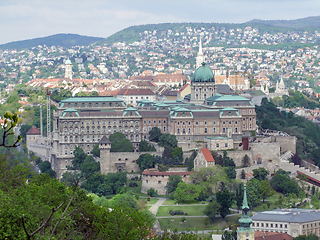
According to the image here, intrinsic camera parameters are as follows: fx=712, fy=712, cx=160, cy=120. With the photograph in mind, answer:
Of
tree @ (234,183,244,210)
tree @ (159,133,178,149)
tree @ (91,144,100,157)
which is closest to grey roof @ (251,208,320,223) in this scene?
tree @ (234,183,244,210)

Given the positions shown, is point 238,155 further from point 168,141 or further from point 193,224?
point 193,224

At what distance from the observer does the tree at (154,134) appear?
119375 mm

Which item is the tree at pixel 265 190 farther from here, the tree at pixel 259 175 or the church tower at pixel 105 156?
the church tower at pixel 105 156

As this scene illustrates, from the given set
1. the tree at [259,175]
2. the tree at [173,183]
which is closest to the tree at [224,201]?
the tree at [173,183]

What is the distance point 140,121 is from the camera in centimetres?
12162

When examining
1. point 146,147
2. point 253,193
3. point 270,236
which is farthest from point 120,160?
point 270,236

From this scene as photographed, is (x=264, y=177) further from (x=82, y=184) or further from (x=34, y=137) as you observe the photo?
(x=34, y=137)

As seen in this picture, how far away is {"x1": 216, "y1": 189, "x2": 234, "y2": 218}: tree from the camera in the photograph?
308ft

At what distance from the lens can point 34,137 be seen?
143 meters

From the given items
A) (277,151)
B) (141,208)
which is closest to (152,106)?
(277,151)

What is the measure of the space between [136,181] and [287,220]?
88.2 ft

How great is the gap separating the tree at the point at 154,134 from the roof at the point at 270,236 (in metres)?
32.6

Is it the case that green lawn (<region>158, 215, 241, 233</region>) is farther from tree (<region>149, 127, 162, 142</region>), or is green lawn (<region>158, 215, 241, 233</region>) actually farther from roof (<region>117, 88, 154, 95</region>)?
roof (<region>117, 88, 154, 95</region>)

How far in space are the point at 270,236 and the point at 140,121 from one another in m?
39.5
